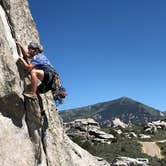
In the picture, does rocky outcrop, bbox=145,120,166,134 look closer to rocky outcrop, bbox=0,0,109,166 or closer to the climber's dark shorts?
rocky outcrop, bbox=0,0,109,166

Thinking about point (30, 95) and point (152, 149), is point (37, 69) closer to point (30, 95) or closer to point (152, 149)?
point (30, 95)

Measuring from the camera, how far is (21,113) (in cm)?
1160

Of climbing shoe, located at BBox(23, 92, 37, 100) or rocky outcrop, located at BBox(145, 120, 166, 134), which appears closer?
climbing shoe, located at BBox(23, 92, 37, 100)

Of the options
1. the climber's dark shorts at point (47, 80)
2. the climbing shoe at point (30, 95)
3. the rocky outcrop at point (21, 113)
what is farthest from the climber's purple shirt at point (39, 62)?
the climbing shoe at point (30, 95)

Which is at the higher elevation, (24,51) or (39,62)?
(24,51)

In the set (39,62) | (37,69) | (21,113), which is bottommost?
(21,113)

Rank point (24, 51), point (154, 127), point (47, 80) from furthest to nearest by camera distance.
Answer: point (154, 127)
point (24, 51)
point (47, 80)

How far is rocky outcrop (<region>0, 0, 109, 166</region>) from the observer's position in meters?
11.1

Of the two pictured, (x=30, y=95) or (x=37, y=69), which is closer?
(x=30, y=95)

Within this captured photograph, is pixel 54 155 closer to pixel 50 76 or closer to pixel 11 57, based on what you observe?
pixel 50 76

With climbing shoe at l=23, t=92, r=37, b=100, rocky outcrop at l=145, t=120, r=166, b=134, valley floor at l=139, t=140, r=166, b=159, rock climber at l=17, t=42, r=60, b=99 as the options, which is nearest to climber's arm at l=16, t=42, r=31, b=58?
rock climber at l=17, t=42, r=60, b=99

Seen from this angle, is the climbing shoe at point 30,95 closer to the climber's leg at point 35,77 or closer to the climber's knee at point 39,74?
the climber's leg at point 35,77

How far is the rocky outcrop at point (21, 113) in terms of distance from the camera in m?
11.1

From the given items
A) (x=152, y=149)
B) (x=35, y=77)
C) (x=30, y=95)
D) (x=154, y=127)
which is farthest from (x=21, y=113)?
(x=154, y=127)
